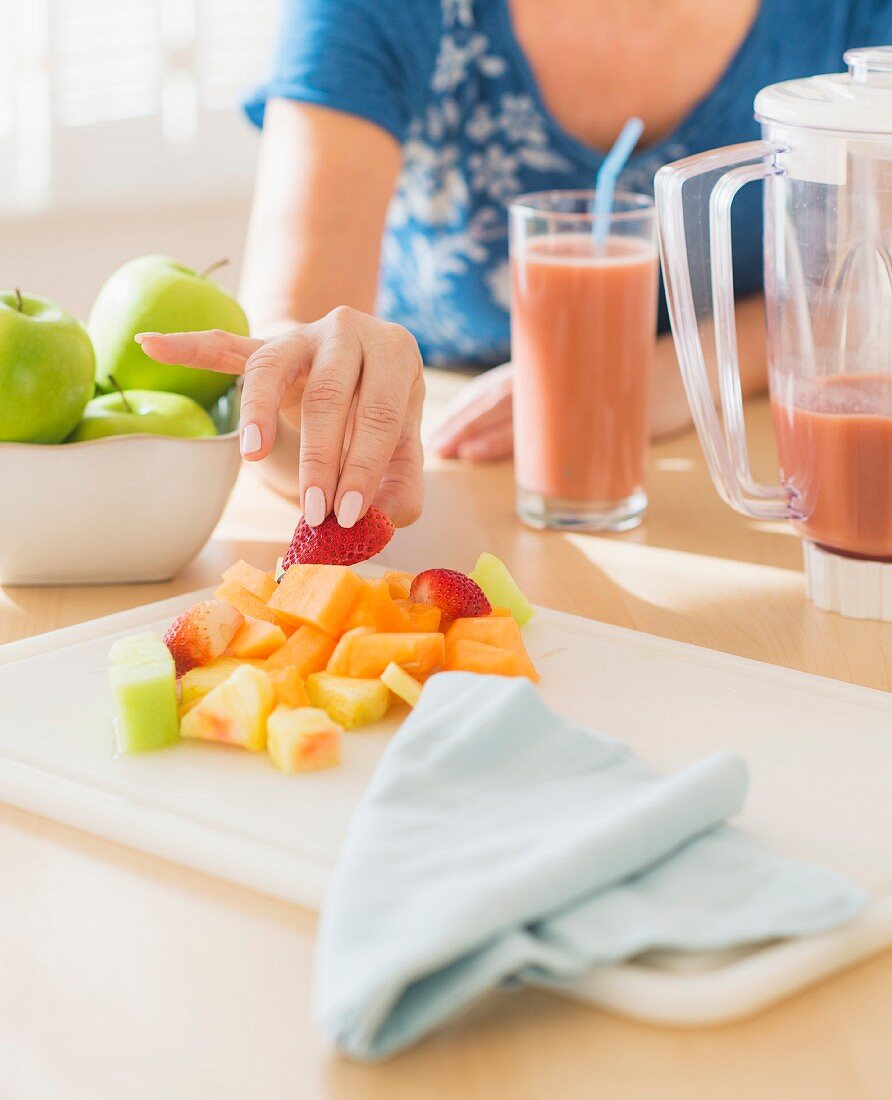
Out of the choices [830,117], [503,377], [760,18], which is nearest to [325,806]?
[830,117]

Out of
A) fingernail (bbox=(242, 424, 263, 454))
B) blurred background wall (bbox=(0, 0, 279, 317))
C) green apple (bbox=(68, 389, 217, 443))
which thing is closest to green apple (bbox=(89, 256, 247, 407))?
green apple (bbox=(68, 389, 217, 443))

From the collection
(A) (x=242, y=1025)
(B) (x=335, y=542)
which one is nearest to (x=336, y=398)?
(B) (x=335, y=542)

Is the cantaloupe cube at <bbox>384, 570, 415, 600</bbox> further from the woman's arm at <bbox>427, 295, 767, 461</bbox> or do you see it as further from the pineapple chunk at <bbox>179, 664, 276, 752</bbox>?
the woman's arm at <bbox>427, 295, 767, 461</bbox>

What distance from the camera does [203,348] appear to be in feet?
3.51

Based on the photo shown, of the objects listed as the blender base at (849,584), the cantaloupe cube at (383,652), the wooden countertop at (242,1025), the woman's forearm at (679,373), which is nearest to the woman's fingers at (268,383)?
the cantaloupe cube at (383,652)

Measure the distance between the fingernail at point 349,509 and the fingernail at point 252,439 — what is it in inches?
2.9

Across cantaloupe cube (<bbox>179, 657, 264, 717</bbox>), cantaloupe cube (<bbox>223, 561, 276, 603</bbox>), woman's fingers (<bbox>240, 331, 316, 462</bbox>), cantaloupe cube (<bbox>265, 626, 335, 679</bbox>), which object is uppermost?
woman's fingers (<bbox>240, 331, 316, 462</bbox>)

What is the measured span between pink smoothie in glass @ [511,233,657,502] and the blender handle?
0.54 feet

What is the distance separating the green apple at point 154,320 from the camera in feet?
3.86

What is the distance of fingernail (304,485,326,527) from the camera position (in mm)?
971

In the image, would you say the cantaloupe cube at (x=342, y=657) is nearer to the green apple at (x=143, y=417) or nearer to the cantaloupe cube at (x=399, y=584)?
the cantaloupe cube at (x=399, y=584)

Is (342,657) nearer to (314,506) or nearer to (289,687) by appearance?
(289,687)

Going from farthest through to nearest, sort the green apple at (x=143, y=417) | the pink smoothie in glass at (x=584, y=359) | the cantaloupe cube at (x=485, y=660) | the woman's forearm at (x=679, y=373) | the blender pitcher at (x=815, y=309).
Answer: the woman's forearm at (x=679, y=373), the pink smoothie in glass at (x=584, y=359), the green apple at (x=143, y=417), the blender pitcher at (x=815, y=309), the cantaloupe cube at (x=485, y=660)

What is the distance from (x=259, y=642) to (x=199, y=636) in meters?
0.04
